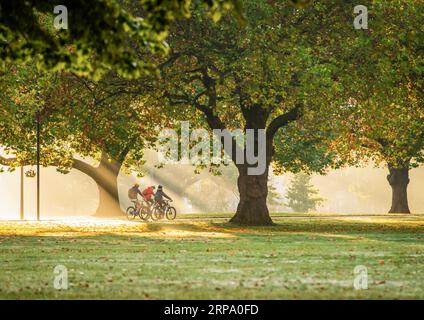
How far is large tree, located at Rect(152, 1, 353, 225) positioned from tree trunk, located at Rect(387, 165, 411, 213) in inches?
1093

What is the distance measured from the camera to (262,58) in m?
35.0

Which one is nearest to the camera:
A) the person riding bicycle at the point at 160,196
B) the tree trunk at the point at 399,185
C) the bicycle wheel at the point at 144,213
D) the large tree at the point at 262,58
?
the large tree at the point at 262,58

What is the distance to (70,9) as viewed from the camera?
12.8m

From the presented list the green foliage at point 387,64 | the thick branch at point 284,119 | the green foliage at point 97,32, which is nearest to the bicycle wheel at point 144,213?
the thick branch at point 284,119

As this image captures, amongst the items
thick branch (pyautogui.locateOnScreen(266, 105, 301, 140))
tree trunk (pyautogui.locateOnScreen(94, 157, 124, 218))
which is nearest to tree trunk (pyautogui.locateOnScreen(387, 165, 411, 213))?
tree trunk (pyautogui.locateOnScreen(94, 157, 124, 218))

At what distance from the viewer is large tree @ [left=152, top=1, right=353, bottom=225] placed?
3475cm

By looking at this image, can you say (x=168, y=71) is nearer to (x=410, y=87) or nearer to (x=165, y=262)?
(x=410, y=87)

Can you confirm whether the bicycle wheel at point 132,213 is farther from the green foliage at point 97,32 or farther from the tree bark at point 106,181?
the green foliage at point 97,32

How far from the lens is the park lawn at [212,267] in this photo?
14.0m

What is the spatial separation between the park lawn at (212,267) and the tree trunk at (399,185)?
36981 millimetres

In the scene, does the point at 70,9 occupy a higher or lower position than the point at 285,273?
higher

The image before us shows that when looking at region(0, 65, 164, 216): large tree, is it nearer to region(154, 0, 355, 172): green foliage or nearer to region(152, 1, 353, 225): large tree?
region(154, 0, 355, 172): green foliage
